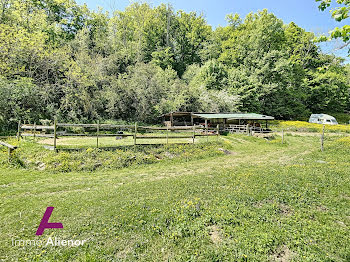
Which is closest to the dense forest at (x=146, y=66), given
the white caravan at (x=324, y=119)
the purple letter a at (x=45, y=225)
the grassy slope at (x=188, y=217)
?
the white caravan at (x=324, y=119)

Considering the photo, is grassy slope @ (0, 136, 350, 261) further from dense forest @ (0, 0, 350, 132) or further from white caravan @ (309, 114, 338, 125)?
white caravan @ (309, 114, 338, 125)

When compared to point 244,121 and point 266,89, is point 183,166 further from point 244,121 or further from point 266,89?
point 266,89

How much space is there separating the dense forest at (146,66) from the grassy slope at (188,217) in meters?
11.1

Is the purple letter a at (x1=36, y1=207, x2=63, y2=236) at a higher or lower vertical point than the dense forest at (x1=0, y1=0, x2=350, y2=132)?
lower

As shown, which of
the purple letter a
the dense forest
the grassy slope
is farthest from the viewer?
the dense forest

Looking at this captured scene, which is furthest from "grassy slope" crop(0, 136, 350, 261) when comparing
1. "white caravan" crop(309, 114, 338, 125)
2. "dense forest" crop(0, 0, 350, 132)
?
"white caravan" crop(309, 114, 338, 125)

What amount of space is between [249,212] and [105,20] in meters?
48.4

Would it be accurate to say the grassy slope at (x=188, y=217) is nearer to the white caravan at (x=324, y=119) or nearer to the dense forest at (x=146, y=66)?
the dense forest at (x=146, y=66)

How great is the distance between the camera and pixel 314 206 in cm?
462

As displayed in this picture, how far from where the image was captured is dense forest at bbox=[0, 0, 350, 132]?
18.6 m

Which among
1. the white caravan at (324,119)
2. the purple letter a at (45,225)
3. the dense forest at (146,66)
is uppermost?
the dense forest at (146,66)

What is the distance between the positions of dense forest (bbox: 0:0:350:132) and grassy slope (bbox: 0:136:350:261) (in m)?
11.1

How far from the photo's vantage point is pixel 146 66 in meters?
29.7

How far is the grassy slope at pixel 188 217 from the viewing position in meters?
3.07
